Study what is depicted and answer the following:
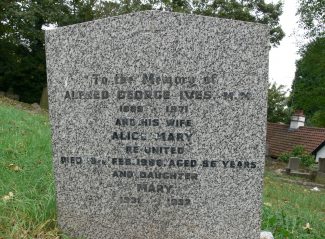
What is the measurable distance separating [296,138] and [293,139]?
23 centimetres

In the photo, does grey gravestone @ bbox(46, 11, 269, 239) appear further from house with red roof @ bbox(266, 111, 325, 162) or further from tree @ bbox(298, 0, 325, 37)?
house with red roof @ bbox(266, 111, 325, 162)

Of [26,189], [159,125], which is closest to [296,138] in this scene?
[26,189]

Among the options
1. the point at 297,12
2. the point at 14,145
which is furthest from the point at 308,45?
the point at 14,145

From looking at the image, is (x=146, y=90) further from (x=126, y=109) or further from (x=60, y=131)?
(x=60, y=131)

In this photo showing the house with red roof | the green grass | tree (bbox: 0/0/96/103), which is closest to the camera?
the green grass

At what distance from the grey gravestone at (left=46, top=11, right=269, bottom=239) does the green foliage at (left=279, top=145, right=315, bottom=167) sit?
23.6 meters

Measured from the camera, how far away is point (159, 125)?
3885 mm

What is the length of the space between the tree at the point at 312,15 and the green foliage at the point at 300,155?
28.9 feet

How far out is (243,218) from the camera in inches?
152

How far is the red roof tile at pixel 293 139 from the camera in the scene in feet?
102

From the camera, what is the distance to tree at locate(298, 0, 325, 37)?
19594 millimetres

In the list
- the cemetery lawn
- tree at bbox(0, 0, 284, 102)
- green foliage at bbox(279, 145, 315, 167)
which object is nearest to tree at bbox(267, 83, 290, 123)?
green foliage at bbox(279, 145, 315, 167)

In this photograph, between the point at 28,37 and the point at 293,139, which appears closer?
the point at 28,37

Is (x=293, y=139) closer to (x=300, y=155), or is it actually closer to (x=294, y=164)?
(x=300, y=155)
